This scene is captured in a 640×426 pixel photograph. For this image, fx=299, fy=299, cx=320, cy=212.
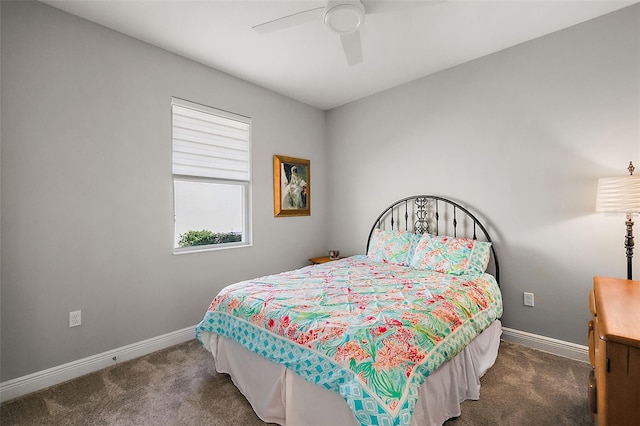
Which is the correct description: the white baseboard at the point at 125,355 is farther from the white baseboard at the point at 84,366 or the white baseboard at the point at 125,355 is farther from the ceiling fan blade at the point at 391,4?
the ceiling fan blade at the point at 391,4

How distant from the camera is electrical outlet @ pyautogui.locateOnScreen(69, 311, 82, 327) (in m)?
2.27

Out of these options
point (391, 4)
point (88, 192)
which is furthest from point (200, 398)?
point (391, 4)

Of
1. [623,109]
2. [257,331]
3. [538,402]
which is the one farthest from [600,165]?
[257,331]

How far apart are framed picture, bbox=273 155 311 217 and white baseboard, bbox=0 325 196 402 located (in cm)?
173

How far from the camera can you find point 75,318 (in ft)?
7.50

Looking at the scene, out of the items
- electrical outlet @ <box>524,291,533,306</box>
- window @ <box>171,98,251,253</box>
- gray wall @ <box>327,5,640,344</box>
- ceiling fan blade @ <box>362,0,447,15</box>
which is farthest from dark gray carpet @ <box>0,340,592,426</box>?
ceiling fan blade @ <box>362,0,447,15</box>

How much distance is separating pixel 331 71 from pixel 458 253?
7.42ft

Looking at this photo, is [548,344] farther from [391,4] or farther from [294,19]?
[294,19]

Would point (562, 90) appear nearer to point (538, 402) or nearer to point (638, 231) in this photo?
point (638, 231)

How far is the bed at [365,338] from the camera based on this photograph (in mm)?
1342

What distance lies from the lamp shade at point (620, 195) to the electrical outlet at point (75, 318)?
3.89m

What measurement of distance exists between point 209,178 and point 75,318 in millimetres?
1611

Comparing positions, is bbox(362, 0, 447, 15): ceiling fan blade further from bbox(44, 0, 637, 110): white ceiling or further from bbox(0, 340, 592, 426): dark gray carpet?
bbox(0, 340, 592, 426): dark gray carpet

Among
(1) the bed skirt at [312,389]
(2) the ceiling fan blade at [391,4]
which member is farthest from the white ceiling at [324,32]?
(1) the bed skirt at [312,389]
